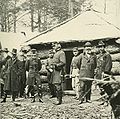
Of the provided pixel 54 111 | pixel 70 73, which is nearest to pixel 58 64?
pixel 54 111

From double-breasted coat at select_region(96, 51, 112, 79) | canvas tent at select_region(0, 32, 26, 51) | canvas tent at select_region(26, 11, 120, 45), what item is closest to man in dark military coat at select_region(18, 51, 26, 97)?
canvas tent at select_region(26, 11, 120, 45)

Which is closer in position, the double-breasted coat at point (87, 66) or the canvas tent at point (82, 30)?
the double-breasted coat at point (87, 66)

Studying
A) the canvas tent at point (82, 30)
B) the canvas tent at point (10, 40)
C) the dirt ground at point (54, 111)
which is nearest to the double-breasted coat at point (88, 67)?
the dirt ground at point (54, 111)

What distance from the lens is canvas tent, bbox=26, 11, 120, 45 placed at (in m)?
A: 9.36

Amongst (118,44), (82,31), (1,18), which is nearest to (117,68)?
(118,44)

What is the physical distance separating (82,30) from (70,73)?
6.93 feet

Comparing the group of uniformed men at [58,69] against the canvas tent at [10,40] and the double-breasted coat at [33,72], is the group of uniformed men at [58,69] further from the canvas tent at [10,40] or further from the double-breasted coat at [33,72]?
the canvas tent at [10,40]

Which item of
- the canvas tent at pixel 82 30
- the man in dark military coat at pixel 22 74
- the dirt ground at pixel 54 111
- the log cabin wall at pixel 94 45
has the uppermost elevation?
the canvas tent at pixel 82 30

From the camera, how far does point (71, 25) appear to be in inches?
413

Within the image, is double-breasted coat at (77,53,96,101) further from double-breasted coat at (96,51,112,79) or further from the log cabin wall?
the log cabin wall

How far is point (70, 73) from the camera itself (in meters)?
8.26

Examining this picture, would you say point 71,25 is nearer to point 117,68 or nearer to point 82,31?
point 82,31

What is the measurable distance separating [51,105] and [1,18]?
11709 millimetres

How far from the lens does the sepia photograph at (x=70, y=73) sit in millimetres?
5551
